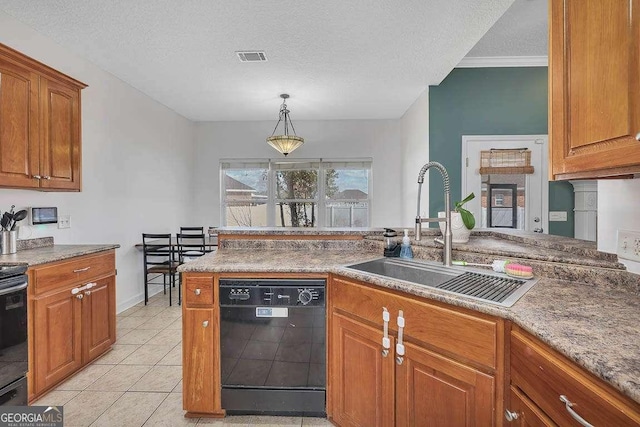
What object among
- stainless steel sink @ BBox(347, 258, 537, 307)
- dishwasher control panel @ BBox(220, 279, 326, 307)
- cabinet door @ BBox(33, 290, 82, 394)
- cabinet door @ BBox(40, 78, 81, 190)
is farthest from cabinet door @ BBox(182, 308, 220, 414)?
cabinet door @ BBox(40, 78, 81, 190)

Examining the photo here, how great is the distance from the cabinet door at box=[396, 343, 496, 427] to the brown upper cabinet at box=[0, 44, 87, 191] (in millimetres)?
2664

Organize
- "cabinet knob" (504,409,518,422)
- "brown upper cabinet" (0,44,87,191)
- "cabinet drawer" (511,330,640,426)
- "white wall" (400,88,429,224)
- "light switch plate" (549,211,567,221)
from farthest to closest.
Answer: "white wall" (400,88,429,224) < "light switch plate" (549,211,567,221) < "brown upper cabinet" (0,44,87,191) < "cabinet knob" (504,409,518,422) < "cabinet drawer" (511,330,640,426)

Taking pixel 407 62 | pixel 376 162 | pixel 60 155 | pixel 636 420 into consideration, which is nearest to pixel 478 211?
pixel 407 62

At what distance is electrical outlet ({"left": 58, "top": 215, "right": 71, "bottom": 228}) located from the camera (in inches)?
106

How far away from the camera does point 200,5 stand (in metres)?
2.22

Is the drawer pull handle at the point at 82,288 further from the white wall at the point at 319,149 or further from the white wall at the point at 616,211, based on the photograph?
the white wall at the point at 319,149

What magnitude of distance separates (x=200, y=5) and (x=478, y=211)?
3498mm

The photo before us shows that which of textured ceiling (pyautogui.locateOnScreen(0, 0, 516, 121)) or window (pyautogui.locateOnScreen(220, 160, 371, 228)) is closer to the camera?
textured ceiling (pyautogui.locateOnScreen(0, 0, 516, 121))

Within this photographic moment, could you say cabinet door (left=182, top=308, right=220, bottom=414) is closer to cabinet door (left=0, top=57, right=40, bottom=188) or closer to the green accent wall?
cabinet door (left=0, top=57, right=40, bottom=188)

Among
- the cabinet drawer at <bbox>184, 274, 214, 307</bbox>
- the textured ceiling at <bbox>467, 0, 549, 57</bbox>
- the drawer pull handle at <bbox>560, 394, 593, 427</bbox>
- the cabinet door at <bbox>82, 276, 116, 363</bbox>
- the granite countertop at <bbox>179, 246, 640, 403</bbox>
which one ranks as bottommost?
the cabinet door at <bbox>82, 276, 116, 363</bbox>

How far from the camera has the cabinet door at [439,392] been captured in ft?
3.42

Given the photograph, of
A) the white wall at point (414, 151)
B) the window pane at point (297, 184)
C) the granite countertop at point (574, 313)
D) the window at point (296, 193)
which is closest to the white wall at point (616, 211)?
the granite countertop at point (574, 313)

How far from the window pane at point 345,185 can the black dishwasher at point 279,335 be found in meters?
4.06

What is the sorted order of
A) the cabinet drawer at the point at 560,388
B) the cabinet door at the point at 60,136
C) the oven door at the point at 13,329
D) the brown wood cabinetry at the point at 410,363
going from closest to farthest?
the cabinet drawer at the point at 560,388 → the brown wood cabinetry at the point at 410,363 → the oven door at the point at 13,329 → the cabinet door at the point at 60,136
